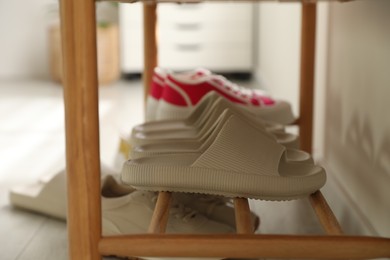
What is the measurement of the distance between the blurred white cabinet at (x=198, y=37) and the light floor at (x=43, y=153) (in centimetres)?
20

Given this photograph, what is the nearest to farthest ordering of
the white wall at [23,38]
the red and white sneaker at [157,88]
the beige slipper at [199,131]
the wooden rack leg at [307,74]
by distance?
the beige slipper at [199,131] → the red and white sneaker at [157,88] → the wooden rack leg at [307,74] → the white wall at [23,38]

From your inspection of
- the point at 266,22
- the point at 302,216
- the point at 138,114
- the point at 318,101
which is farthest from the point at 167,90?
the point at 266,22

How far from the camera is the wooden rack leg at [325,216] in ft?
2.88

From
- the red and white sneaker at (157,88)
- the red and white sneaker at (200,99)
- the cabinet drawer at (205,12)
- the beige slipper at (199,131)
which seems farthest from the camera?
the cabinet drawer at (205,12)

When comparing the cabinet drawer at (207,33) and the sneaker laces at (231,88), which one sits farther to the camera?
the cabinet drawer at (207,33)

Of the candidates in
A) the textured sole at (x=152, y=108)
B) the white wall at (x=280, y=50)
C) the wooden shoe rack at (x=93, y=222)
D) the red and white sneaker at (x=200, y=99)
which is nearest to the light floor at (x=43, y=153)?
the red and white sneaker at (x=200, y=99)

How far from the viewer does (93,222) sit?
0.80m

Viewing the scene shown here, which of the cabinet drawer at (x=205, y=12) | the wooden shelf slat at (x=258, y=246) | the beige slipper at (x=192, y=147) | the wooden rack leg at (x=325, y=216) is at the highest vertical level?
the beige slipper at (x=192, y=147)

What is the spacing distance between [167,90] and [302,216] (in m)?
0.38

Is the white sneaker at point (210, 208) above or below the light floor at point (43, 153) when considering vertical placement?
above

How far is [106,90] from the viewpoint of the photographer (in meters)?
3.49

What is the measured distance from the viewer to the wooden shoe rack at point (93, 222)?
0.77 m

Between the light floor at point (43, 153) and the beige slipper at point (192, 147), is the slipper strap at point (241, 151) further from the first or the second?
the light floor at point (43, 153)

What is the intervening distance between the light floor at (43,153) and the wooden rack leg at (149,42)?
190 millimetres
